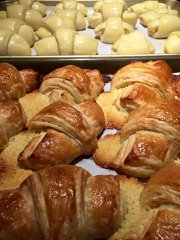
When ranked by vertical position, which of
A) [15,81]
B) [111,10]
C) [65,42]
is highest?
[111,10]

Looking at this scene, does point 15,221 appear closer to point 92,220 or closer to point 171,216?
point 92,220

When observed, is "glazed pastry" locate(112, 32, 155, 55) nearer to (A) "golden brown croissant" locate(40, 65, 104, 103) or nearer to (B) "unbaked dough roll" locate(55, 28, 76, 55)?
(B) "unbaked dough roll" locate(55, 28, 76, 55)

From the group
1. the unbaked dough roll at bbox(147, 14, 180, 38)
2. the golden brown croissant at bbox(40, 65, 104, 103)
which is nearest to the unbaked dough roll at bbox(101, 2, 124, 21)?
the unbaked dough roll at bbox(147, 14, 180, 38)

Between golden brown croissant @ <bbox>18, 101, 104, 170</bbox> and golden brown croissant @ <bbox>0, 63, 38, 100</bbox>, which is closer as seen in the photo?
golden brown croissant @ <bbox>18, 101, 104, 170</bbox>

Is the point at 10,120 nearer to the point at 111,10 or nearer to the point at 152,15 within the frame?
the point at 111,10

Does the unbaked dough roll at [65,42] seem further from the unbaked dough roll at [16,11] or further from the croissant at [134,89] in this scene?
the unbaked dough roll at [16,11]

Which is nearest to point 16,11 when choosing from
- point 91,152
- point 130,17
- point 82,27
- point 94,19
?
point 82,27
